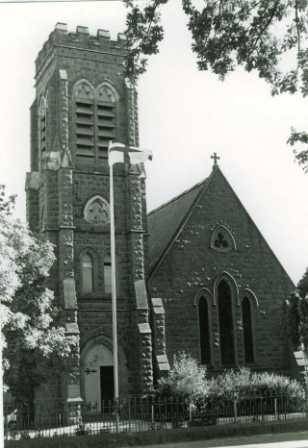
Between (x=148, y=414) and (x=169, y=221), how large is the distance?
565 inches

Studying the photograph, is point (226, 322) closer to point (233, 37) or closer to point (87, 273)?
point (87, 273)

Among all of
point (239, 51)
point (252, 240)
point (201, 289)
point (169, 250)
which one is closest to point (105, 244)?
point (169, 250)

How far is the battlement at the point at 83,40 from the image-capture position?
34.3m

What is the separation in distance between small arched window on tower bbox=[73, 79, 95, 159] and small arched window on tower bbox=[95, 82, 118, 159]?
1.07 feet

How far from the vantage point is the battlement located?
34312mm

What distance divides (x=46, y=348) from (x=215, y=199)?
14779mm

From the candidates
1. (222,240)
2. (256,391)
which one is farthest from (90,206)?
(256,391)

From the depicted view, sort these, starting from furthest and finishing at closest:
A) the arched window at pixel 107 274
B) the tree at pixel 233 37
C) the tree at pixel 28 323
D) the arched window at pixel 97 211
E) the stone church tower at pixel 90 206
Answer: the arched window at pixel 97 211 → the arched window at pixel 107 274 → the stone church tower at pixel 90 206 → the tree at pixel 28 323 → the tree at pixel 233 37

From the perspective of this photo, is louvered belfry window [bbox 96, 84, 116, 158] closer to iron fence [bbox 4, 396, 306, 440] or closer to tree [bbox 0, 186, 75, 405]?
tree [bbox 0, 186, 75, 405]

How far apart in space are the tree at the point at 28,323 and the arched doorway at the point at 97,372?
4.31m

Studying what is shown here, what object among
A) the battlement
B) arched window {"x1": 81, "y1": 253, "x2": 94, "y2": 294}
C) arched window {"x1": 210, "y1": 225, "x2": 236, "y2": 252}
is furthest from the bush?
the battlement

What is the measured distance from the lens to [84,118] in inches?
1363

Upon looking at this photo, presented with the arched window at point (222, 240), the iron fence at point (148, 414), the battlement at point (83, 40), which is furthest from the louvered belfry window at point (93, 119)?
the iron fence at point (148, 414)

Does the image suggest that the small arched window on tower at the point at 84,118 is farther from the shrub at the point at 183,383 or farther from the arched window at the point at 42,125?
the shrub at the point at 183,383
